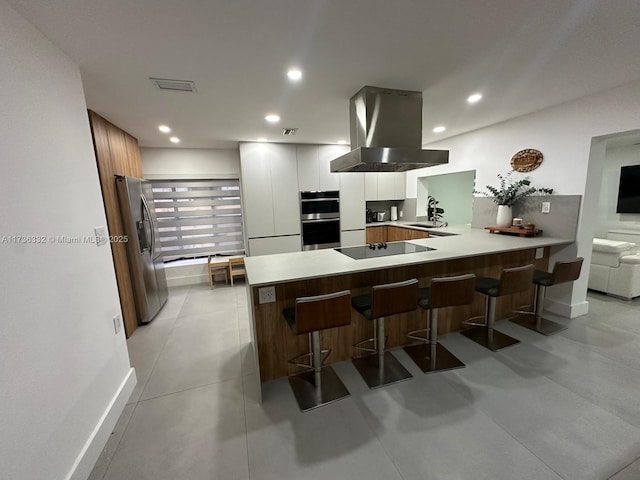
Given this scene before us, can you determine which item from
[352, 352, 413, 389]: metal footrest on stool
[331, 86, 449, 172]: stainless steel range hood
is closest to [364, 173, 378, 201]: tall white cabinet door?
[331, 86, 449, 172]: stainless steel range hood

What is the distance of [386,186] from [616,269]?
3.65 meters

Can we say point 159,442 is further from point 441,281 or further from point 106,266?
point 441,281

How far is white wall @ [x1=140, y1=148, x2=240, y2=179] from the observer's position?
4.46m

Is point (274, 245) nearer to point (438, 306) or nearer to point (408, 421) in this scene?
point (438, 306)

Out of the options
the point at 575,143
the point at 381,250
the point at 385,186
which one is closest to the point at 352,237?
the point at 385,186

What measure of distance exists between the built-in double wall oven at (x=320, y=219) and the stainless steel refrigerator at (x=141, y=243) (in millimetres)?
2342

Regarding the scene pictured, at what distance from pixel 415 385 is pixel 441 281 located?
0.88 metres

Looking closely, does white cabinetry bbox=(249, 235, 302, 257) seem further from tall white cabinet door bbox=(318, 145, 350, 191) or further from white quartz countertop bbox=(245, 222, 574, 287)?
white quartz countertop bbox=(245, 222, 574, 287)

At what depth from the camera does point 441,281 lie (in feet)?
6.74

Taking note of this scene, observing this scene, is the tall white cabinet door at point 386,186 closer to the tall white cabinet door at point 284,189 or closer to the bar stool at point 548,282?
the tall white cabinet door at point 284,189

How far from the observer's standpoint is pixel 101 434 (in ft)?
5.39

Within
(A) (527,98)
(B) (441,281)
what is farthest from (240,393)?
(A) (527,98)

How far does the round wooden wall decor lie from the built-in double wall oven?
2.69 metres

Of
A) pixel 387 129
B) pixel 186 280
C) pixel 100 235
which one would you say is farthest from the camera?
pixel 186 280
